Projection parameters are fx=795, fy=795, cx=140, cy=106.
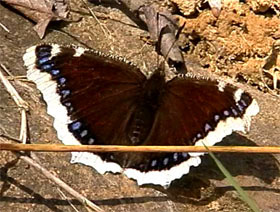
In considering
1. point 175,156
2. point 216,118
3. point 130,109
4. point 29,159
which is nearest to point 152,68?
point 130,109

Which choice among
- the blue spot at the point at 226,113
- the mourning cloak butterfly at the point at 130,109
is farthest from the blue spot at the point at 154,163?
the blue spot at the point at 226,113

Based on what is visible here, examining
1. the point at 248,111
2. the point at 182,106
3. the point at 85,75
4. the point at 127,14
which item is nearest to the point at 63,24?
the point at 127,14

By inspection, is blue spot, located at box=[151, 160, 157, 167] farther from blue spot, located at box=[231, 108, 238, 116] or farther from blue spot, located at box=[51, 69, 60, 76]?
blue spot, located at box=[51, 69, 60, 76]

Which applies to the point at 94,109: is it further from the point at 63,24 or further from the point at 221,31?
the point at 221,31

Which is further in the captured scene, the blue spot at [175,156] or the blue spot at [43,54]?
the blue spot at [43,54]

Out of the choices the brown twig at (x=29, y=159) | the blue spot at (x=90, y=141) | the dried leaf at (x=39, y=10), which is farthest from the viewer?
the dried leaf at (x=39, y=10)

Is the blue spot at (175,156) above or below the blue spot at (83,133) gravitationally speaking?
above

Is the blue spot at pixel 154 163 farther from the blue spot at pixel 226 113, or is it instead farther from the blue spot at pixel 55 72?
the blue spot at pixel 55 72
